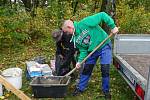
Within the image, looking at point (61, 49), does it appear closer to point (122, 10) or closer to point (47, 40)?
point (47, 40)

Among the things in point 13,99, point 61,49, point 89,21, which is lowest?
point 13,99

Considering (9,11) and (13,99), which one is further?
(9,11)

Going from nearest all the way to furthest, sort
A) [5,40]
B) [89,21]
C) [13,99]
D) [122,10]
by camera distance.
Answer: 1. [89,21]
2. [13,99]
3. [5,40]
4. [122,10]

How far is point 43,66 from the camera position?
7.51 meters

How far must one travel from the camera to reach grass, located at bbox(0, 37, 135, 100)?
661 centimetres

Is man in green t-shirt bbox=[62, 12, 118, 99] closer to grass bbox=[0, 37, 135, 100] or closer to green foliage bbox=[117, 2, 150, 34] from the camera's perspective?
grass bbox=[0, 37, 135, 100]

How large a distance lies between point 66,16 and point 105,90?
6065 millimetres

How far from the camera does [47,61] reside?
347 inches

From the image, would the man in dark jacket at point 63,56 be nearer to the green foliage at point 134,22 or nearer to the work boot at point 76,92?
the work boot at point 76,92

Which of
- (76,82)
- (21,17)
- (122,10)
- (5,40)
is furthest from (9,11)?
(76,82)

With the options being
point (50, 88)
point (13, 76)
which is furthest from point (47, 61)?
point (50, 88)

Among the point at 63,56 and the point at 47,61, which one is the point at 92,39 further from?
the point at 47,61

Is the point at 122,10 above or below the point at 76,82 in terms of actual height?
above

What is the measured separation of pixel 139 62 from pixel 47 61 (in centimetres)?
284
